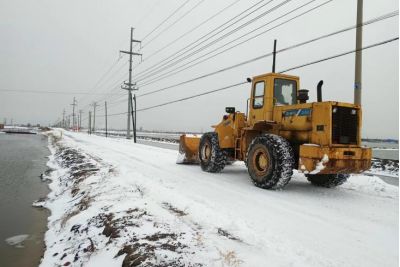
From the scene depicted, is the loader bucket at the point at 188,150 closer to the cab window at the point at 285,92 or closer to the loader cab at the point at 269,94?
the loader cab at the point at 269,94

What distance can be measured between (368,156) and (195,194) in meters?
4.13

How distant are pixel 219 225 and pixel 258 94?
18.5 ft

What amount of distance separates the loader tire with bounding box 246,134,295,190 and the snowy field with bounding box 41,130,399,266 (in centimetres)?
29

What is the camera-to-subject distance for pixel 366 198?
889 centimetres

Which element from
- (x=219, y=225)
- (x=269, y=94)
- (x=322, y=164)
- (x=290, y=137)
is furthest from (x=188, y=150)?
(x=219, y=225)

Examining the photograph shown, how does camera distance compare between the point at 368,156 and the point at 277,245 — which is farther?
the point at 368,156

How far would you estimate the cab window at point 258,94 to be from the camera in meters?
10.7

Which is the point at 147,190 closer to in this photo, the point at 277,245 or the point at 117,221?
the point at 117,221

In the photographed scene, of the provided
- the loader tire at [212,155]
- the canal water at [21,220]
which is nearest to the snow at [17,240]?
the canal water at [21,220]

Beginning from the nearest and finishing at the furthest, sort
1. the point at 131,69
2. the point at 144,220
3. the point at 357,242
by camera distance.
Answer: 1. the point at 357,242
2. the point at 144,220
3. the point at 131,69

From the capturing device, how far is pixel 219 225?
609 centimetres

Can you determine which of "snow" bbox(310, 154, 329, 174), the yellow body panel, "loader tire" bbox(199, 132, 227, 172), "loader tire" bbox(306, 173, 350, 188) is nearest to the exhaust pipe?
the yellow body panel

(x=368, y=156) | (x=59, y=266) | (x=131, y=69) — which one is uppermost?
(x=131, y=69)

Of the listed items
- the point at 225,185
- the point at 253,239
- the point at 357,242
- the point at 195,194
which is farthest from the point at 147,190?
the point at 357,242
